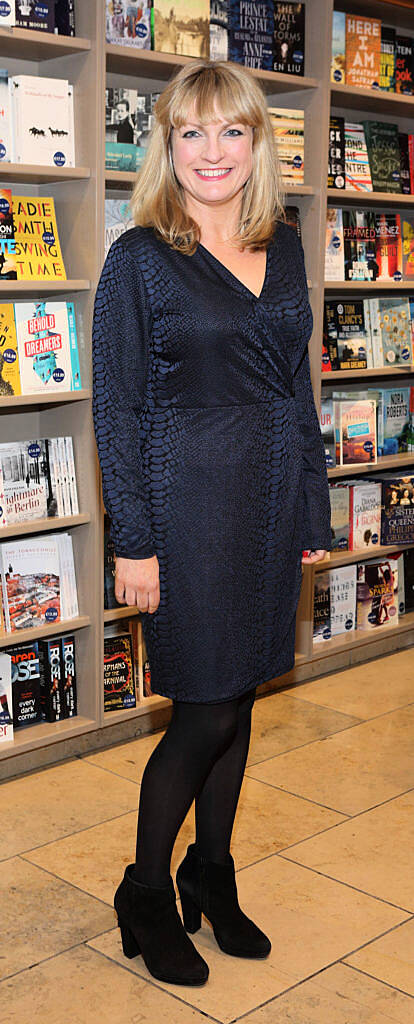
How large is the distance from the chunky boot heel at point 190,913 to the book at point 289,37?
2.54 meters

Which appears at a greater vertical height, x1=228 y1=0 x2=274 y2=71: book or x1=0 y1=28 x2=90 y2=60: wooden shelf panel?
x1=228 y1=0 x2=274 y2=71: book

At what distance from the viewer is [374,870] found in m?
2.61

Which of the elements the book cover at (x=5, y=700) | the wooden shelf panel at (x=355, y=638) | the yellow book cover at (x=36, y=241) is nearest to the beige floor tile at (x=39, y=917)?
the book cover at (x=5, y=700)

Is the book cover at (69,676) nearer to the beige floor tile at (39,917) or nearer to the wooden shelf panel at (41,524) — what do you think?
the wooden shelf panel at (41,524)

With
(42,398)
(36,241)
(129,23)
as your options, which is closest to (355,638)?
(42,398)

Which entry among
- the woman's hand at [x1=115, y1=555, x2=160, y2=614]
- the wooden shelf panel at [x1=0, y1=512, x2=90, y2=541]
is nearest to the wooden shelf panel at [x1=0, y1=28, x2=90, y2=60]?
the wooden shelf panel at [x1=0, y1=512, x2=90, y2=541]

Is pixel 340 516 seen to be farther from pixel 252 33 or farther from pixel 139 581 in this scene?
pixel 139 581

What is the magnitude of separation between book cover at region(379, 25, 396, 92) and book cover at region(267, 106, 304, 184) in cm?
51

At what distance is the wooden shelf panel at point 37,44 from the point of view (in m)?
2.82

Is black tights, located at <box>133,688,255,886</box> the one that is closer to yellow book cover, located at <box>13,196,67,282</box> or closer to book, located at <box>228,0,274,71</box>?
yellow book cover, located at <box>13,196,67,282</box>

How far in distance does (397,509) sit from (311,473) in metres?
2.14

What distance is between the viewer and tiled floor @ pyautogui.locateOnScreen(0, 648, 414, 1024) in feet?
6.88

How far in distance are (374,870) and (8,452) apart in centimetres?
146

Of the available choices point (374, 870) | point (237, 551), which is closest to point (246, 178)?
point (237, 551)
